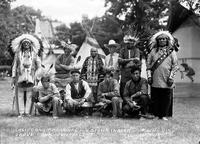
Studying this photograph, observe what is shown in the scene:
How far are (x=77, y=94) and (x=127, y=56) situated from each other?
58.0 inches

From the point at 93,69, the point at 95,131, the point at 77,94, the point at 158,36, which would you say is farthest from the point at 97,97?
the point at 95,131

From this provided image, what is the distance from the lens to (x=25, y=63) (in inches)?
309

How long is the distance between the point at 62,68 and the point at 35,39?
93cm

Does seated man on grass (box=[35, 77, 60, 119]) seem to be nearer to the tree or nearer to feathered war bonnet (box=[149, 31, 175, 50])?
feathered war bonnet (box=[149, 31, 175, 50])

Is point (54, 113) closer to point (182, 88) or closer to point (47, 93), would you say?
point (47, 93)

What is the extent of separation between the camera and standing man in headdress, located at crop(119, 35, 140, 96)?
26.7 feet

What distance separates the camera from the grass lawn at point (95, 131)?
5312 mm

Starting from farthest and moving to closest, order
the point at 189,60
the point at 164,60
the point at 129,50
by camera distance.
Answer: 1. the point at 189,60
2. the point at 129,50
3. the point at 164,60

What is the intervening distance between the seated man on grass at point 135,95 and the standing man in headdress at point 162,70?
245 mm

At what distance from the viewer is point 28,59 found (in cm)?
793

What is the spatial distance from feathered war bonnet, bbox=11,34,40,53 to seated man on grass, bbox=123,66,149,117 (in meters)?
2.28

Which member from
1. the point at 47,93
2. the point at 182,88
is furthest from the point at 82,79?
the point at 182,88

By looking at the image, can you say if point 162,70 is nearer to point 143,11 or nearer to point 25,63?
point 25,63

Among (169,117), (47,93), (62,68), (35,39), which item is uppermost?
(35,39)
